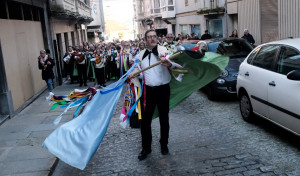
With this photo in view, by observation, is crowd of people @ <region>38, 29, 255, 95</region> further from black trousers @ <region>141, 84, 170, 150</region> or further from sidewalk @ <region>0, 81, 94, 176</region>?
black trousers @ <region>141, 84, 170, 150</region>

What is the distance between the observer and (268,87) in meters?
6.52

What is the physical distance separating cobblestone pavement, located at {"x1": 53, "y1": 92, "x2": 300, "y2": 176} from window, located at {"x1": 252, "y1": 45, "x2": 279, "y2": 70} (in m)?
1.23

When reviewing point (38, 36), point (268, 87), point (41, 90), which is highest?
point (38, 36)

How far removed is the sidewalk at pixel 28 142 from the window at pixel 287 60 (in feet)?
13.3

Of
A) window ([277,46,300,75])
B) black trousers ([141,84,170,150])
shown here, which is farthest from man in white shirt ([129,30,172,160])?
window ([277,46,300,75])

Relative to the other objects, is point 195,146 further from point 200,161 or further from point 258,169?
point 258,169

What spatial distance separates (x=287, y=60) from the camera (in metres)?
6.41

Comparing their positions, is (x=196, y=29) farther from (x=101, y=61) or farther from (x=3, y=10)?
(x=3, y=10)

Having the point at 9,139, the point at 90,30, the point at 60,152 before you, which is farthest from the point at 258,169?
A: the point at 90,30

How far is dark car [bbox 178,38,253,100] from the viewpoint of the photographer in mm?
10047

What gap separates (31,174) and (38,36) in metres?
11.1

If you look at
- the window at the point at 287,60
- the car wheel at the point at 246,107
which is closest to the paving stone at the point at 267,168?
the window at the point at 287,60

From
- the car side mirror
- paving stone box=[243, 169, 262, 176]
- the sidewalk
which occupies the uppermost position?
the car side mirror

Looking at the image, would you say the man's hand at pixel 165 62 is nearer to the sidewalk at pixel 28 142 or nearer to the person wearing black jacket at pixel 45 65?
the sidewalk at pixel 28 142
